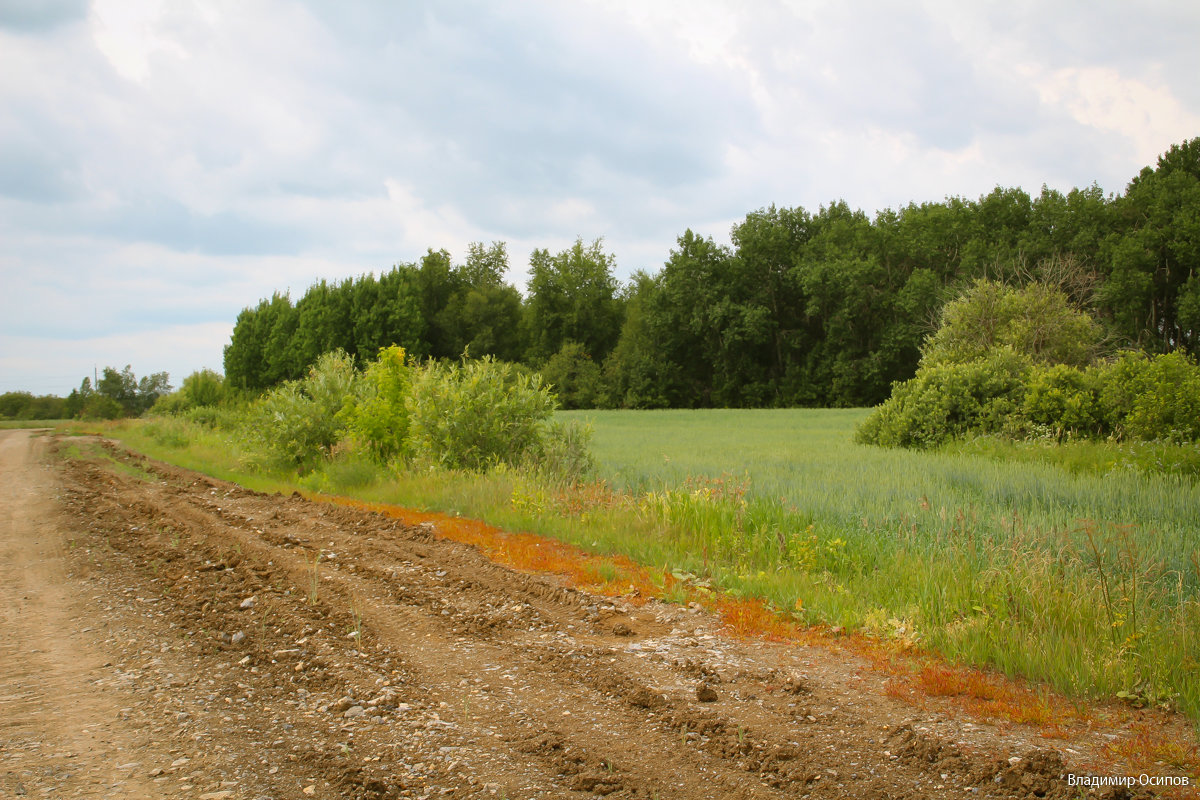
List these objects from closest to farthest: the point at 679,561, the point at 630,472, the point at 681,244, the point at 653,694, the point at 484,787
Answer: the point at 484,787 < the point at 653,694 < the point at 679,561 < the point at 630,472 < the point at 681,244

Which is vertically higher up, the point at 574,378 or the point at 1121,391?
the point at 574,378

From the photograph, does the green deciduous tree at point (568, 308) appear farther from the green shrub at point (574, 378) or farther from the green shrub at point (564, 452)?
the green shrub at point (564, 452)

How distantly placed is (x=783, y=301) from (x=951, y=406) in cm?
4244

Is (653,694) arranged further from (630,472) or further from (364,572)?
(630,472)

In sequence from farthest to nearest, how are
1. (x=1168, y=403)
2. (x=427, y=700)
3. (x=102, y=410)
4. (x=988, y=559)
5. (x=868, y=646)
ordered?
(x=102, y=410), (x=1168, y=403), (x=988, y=559), (x=868, y=646), (x=427, y=700)

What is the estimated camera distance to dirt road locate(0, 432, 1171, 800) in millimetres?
3713

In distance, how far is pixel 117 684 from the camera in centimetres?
499

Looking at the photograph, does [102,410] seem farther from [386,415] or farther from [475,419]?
[475,419]

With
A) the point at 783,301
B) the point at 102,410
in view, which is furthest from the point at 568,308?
the point at 102,410

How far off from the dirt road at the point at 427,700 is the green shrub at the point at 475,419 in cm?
658

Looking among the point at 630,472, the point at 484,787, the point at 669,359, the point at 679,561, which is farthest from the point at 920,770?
the point at 669,359

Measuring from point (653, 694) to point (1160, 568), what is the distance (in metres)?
4.76

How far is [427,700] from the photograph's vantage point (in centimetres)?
469

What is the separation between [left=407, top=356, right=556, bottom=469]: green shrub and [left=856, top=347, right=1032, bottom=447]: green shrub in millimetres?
11465
